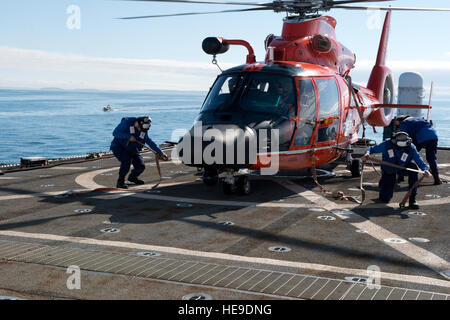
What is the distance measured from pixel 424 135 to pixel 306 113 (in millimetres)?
3689

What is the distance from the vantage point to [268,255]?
6.53m

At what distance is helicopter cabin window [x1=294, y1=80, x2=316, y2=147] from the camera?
10828mm

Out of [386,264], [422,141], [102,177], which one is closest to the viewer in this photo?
[386,264]

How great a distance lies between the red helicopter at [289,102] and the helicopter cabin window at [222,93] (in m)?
0.03

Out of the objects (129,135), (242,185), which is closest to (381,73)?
(242,185)

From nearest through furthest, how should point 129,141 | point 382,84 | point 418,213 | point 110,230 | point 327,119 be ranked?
point 110,230, point 418,213, point 327,119, point 129,141, point 382,84

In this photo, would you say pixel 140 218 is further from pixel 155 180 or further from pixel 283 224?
pixel 155 180

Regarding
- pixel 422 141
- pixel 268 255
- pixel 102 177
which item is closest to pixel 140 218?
pixel 268 255

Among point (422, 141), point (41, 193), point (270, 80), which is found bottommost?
point (41, 193)

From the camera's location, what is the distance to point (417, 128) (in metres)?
12.5

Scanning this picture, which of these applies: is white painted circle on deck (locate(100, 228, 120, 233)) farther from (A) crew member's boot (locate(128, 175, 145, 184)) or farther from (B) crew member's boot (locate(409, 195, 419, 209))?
(B) crew member's boot (locate(409, 195, 419, 209))

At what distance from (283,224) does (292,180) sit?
4.68 m

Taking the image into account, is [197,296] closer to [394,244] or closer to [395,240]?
[394,244]
